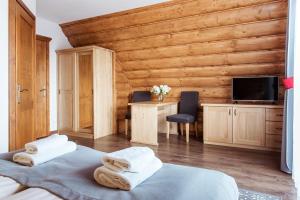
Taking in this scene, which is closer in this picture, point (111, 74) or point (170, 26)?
point (170, 26)

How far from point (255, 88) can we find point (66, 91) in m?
3.83

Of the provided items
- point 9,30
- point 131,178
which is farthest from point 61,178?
point 9,30

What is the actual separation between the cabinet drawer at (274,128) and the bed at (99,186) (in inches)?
110

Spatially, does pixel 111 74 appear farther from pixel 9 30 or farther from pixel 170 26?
pixel 9 30

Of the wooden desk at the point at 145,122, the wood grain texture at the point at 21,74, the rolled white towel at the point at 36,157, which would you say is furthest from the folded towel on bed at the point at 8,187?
the wooden desk at the point at 145,122

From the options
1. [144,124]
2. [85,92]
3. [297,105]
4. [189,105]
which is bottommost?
[144,124]

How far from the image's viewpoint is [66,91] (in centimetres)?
497

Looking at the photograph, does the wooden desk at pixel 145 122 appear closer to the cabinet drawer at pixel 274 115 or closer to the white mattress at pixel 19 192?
the cabinet drawer at pixel 274 115

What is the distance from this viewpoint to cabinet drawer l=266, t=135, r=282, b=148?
11.8 feet

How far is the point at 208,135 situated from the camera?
4.12 meters

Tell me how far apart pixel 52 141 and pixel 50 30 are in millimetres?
3981

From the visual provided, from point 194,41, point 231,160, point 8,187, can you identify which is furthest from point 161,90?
point 8,187

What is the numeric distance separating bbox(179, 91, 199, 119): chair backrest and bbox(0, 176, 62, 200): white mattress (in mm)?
3730

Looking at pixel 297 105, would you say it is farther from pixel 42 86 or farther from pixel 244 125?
pixel 42 86
